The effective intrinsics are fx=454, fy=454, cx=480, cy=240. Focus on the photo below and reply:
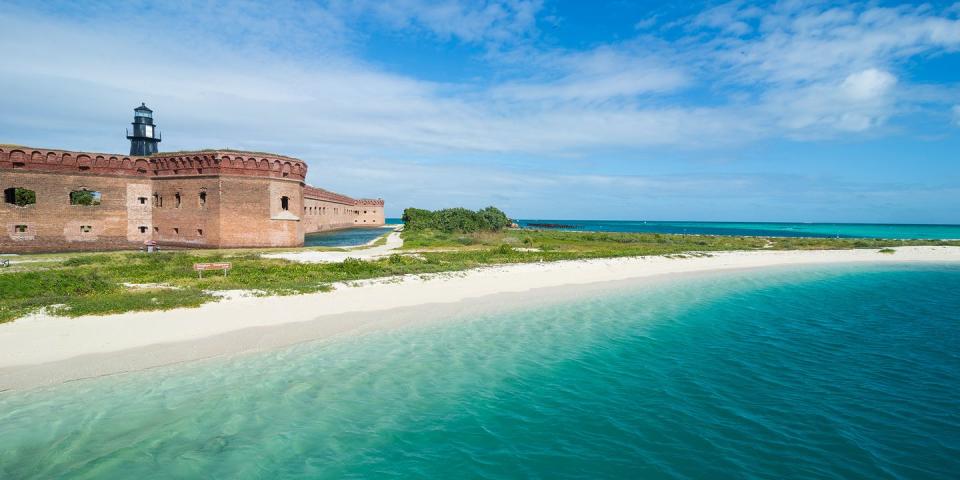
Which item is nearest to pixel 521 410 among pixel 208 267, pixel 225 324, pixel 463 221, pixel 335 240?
pixel 225 324

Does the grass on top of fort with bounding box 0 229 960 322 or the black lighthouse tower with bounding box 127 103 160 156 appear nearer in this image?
the grass on top of fort with bounding box 0 229 960 322

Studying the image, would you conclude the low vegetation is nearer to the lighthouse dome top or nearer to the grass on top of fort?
the grass on top of fort

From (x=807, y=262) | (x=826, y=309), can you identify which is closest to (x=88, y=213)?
(x=826, y=309)

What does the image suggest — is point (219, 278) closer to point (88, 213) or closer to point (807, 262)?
point (88, 213)

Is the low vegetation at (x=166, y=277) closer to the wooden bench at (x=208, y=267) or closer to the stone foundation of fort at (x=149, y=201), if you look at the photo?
the wooden bench at (x=208, y=267)

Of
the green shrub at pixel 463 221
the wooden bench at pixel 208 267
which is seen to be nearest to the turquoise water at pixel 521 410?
the wooden bench at pixel 208 267

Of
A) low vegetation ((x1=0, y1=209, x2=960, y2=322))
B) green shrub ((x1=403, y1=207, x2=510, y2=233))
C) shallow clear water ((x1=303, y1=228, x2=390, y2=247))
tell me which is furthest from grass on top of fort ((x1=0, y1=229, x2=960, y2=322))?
green shrub ((x1=403, y1=207, x2=510, y2=233))
